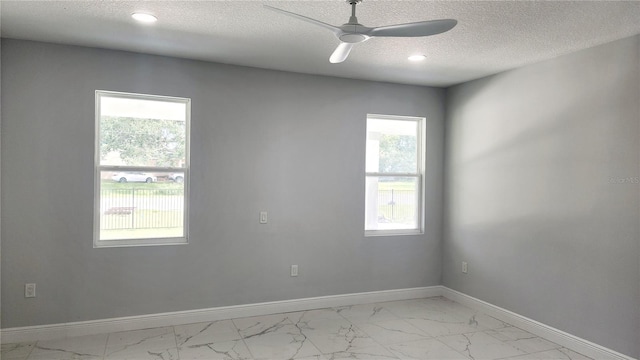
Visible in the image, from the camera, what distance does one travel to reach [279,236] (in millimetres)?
4340

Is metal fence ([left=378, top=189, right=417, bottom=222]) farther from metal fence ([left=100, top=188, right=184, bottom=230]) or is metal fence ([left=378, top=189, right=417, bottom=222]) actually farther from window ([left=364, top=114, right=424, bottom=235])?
metal fence ([left=100, top=188, right=184, bottom=230])

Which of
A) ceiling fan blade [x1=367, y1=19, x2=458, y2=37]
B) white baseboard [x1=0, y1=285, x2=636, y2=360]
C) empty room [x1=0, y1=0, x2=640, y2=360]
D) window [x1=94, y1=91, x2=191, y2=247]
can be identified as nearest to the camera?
ceiling fan blade [x1=367, y1=19, x2=458, y2=37]

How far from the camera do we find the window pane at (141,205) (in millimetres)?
3773

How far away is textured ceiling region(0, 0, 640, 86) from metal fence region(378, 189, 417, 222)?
4.85 ft

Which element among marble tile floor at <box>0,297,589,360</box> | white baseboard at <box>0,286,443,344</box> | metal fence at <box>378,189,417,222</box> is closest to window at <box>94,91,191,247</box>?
white baseboard at <box>0,286,443,344</box>

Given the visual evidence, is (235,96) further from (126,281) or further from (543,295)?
(543,295)

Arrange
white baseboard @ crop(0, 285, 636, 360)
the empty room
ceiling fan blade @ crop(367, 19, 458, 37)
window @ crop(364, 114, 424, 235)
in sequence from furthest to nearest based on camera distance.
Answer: window @ crop(364, 114, 424, 235) → white baseboard @ crop(0, 285, 636, 360) → the empty room → ceiling fan blade @ crop(367, 19, 458, 37)

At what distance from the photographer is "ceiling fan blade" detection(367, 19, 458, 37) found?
2.28 metres

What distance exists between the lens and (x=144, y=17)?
292cm

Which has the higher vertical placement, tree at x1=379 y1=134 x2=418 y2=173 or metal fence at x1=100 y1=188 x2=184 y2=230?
tree at x1=379 y1=134 x2=418 y2=173

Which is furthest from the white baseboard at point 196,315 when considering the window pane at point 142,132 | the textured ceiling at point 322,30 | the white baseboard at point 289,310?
the textured ceiling at point 322,30

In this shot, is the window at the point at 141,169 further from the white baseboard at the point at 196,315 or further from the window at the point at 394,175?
the window at the point at 394,175

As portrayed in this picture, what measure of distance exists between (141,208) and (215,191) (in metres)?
0.68

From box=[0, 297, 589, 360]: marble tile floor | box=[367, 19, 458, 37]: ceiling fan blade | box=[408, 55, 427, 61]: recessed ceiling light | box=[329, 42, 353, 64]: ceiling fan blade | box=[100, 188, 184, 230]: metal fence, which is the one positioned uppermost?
box=[408, 55, 427, 61]: recessed ceiling light
